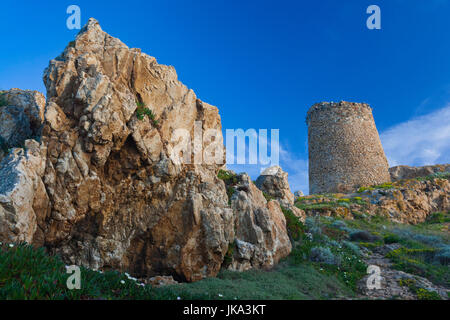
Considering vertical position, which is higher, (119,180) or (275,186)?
(275,186)

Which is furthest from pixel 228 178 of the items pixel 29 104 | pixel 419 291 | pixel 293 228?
pixel 29 104

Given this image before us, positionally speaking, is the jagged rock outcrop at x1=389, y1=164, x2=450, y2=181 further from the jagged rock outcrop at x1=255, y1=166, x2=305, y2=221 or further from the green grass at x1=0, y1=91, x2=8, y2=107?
the green grass at x1=0, y1=91, x2=8, y2=107

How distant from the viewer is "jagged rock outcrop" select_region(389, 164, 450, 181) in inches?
1420

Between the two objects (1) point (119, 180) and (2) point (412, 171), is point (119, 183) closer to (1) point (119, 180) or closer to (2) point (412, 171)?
(1) point (119, 180)

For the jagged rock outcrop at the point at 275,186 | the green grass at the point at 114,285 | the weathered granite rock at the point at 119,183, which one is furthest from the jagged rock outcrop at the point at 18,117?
Answer: the jagged rock outcrop at the point at 275,186

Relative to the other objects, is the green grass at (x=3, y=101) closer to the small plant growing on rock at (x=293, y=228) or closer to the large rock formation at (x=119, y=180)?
the large rock formation at (x=119, y=180)

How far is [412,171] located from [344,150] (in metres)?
10.4

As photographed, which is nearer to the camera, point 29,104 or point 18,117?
point 18,117

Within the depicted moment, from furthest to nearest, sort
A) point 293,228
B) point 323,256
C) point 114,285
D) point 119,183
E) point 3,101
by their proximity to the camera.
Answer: point 293,228 < point 323,256 < point 3,101 < point 119,183 < point 114,285

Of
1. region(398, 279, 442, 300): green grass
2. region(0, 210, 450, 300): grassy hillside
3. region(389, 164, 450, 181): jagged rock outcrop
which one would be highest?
region(389, 164, 450, 181): jagged rock outcrop

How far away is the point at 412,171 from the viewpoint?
37.8 metres

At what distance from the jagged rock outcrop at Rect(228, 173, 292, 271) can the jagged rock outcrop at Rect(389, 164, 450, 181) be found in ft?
108

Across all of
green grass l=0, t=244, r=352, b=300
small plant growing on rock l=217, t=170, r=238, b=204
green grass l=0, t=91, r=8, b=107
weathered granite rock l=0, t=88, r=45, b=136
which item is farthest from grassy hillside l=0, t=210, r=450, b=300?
green grass l=0, t=91, r=8, b=107
